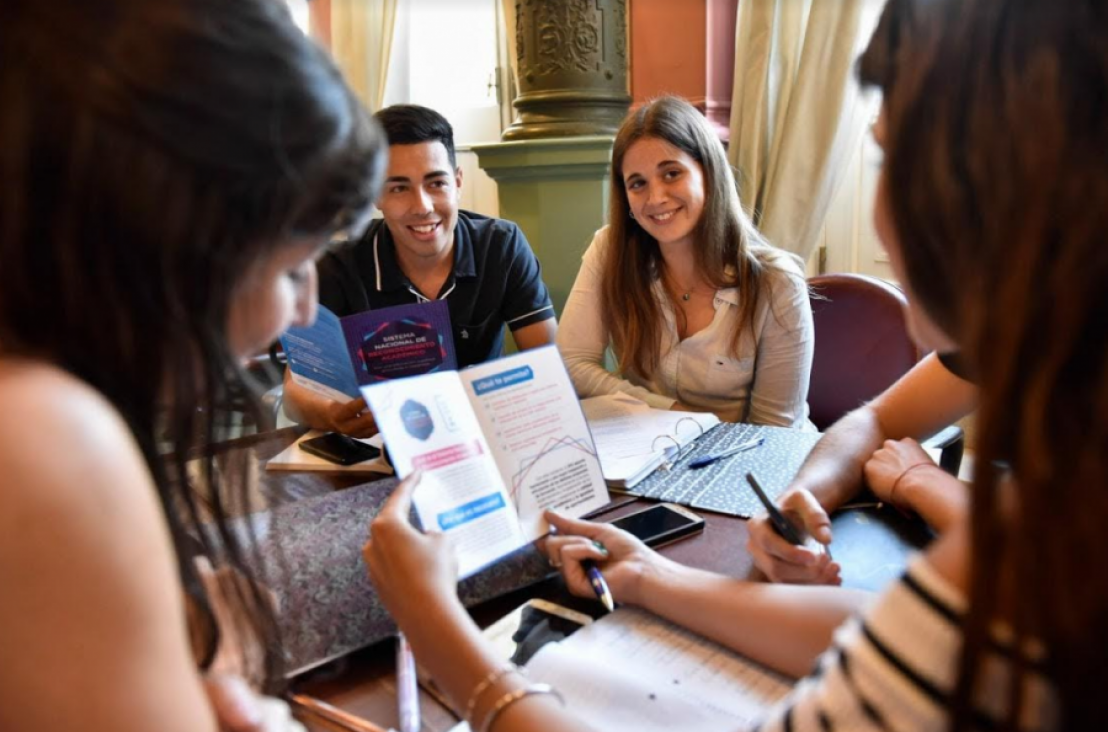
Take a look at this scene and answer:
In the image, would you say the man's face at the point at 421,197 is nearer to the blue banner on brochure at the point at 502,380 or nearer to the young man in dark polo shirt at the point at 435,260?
the young man in dark polo shirt at the point at 435,260

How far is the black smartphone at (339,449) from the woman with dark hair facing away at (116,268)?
0.77 metres

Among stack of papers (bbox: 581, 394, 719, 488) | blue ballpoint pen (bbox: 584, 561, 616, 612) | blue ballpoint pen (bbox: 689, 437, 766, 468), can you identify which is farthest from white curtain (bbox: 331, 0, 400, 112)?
blue ballpoint pen (bbox: 584, 561, 616, 612)

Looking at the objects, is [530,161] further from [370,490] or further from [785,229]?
[370,490]

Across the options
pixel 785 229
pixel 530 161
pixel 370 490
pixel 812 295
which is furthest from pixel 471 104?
pixel 370 490

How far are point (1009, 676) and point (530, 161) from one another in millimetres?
2246

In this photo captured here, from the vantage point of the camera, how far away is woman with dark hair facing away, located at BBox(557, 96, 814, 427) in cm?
175

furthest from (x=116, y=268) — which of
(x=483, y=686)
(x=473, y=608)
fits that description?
(x=473, y=608)

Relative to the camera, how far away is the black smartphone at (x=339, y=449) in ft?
4.24

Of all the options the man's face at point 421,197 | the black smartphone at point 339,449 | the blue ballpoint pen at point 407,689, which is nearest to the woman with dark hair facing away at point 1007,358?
the blue ballpoint pen at point 407,689

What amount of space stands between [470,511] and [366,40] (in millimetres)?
2841

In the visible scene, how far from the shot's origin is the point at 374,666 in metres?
0.77

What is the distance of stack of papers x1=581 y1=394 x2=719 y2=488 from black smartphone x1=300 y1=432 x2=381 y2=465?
1.18 feet

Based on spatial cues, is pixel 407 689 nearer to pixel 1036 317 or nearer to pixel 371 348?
pixel 1036 317

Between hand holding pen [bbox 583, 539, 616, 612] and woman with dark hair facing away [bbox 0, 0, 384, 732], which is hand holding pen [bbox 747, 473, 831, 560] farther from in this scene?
woman with dark hair facing away [bbox 0, 0, 384, 732]
